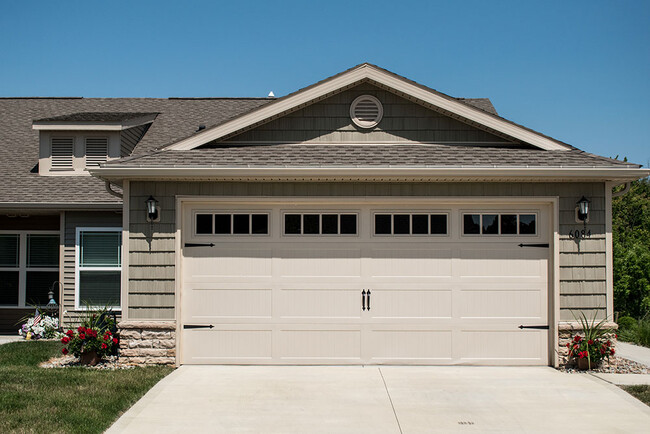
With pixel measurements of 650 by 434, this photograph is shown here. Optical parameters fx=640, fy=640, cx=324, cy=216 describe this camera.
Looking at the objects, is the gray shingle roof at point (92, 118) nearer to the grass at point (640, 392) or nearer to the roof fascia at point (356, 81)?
the roof fascia at point (356, 81)

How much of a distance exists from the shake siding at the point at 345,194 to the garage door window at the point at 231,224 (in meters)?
0.35

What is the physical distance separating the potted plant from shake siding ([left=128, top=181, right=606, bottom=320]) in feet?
0.84

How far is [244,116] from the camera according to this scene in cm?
934

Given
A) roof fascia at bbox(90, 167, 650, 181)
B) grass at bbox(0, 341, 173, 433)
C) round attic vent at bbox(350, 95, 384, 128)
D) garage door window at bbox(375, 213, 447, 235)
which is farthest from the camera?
round attic vent at bbox(350, 95, 384, 128)

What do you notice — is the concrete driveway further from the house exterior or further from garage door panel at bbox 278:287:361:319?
garage door panel at bbox 278:287:361:319

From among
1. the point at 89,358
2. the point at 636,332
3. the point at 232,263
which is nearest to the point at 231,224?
the point at 232,263

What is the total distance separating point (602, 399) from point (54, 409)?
5913 millimetres

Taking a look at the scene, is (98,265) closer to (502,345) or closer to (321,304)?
(321,304)

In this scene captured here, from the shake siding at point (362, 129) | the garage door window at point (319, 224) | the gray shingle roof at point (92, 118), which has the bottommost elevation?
the garage door window at point (319, 224)

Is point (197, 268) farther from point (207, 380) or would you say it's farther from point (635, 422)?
point (635, 422)

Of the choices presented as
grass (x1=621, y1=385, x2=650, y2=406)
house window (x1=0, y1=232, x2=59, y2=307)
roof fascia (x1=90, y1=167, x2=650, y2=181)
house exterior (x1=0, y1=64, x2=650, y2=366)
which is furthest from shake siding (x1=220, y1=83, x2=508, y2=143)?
house window (x1=0, y1=232, x2=59, y2=307)

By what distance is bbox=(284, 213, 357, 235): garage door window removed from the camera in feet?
29.8

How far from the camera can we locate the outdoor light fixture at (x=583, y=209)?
8.71 m

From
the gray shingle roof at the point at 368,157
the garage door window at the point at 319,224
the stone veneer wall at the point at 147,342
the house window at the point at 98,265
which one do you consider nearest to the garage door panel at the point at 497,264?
the gray shingle roof at the point at 368,157
